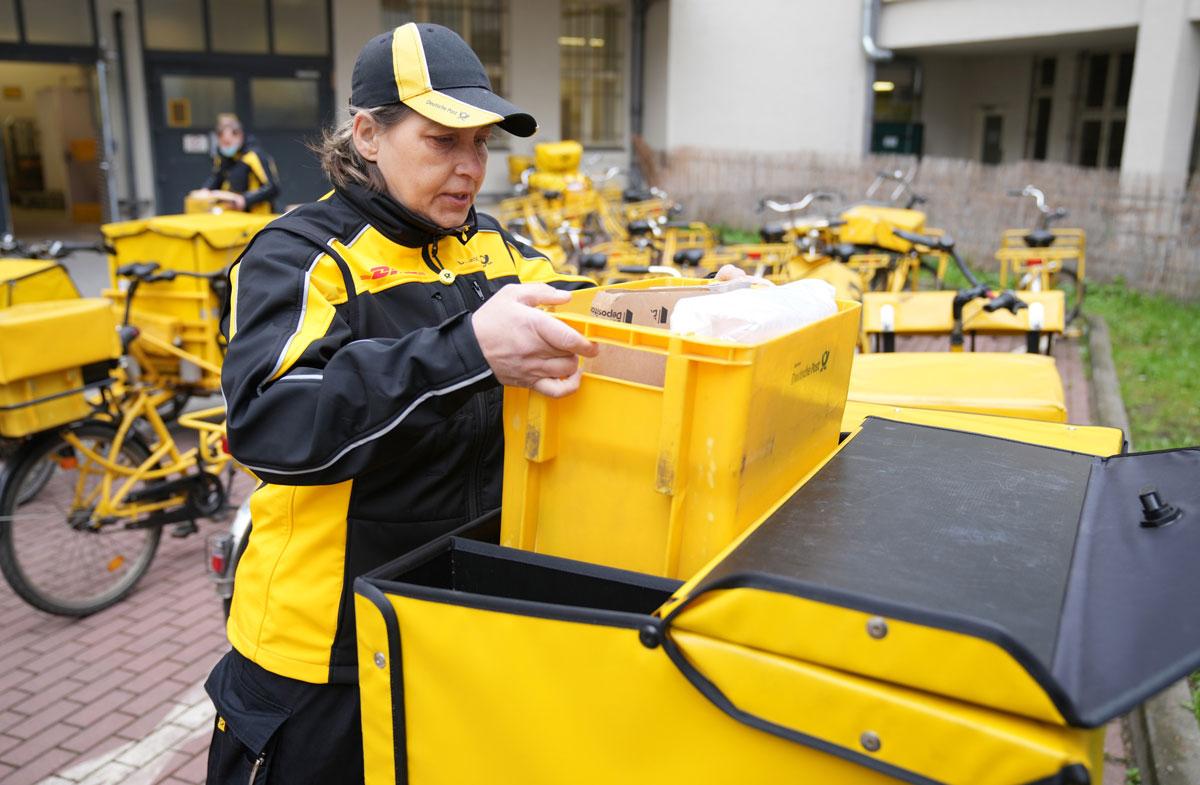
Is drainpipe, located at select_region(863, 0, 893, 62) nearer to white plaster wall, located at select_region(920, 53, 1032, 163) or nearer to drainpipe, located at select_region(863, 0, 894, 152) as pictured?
drainpipe, located at select_region(863, 0, 894, 152)

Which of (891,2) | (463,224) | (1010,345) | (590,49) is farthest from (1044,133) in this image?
(463,224)

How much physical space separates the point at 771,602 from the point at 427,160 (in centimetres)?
105

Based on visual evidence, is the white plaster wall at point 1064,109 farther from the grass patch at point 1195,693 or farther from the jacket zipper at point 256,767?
the jacket zipper at point 256,767

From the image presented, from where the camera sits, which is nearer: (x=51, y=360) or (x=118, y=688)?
(x=118, y=688)

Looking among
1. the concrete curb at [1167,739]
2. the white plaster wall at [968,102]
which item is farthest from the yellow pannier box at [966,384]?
the white plaster wall at [968,102]

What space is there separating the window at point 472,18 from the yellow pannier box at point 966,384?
591 inches

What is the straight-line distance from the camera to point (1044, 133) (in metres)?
18.4

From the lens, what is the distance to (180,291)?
5.67 meters

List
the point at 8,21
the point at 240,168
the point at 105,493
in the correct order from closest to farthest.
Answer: the point at 105,493 < the point at 240,168 < the point at 8,21

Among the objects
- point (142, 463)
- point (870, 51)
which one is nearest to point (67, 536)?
point (142, 463)

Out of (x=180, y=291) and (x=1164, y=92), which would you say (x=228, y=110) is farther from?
(x=1164, y=92)

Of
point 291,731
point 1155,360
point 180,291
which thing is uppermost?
point 180,291

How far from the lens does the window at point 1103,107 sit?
55.1 ft

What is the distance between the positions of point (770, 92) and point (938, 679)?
1822 cm
